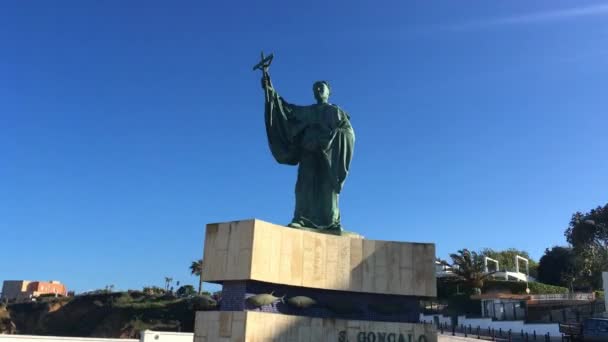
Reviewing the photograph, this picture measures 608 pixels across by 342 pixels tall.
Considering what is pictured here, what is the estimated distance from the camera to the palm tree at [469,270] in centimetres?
5162

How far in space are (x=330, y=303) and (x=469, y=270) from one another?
4010 cm

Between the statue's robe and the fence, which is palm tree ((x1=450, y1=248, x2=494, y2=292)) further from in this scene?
the statue's robe

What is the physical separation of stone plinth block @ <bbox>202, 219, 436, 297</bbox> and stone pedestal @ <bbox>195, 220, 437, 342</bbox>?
1.0 inches

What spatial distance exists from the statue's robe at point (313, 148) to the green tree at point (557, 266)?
53.2 metres

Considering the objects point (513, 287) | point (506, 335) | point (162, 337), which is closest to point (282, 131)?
point (162, 337)

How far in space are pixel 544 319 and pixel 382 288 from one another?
1163 inches

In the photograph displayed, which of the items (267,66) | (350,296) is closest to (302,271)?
(350,296)

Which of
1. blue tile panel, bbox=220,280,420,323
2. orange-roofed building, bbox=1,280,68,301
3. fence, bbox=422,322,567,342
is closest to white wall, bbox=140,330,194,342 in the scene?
fence, bbox=422,322,567,342

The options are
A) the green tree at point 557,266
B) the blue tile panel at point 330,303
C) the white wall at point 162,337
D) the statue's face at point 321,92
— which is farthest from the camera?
the green tree at point 557,266

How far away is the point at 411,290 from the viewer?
15539mm

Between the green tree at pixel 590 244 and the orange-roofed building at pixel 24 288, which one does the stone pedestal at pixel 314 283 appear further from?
the orange-roofed building at pixel 24 288

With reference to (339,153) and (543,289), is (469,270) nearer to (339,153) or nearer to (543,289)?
(543,289)

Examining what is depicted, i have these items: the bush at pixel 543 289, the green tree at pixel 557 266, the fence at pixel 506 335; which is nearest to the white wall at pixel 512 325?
the fence at pixel 506 335

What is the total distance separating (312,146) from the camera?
55.8ft
